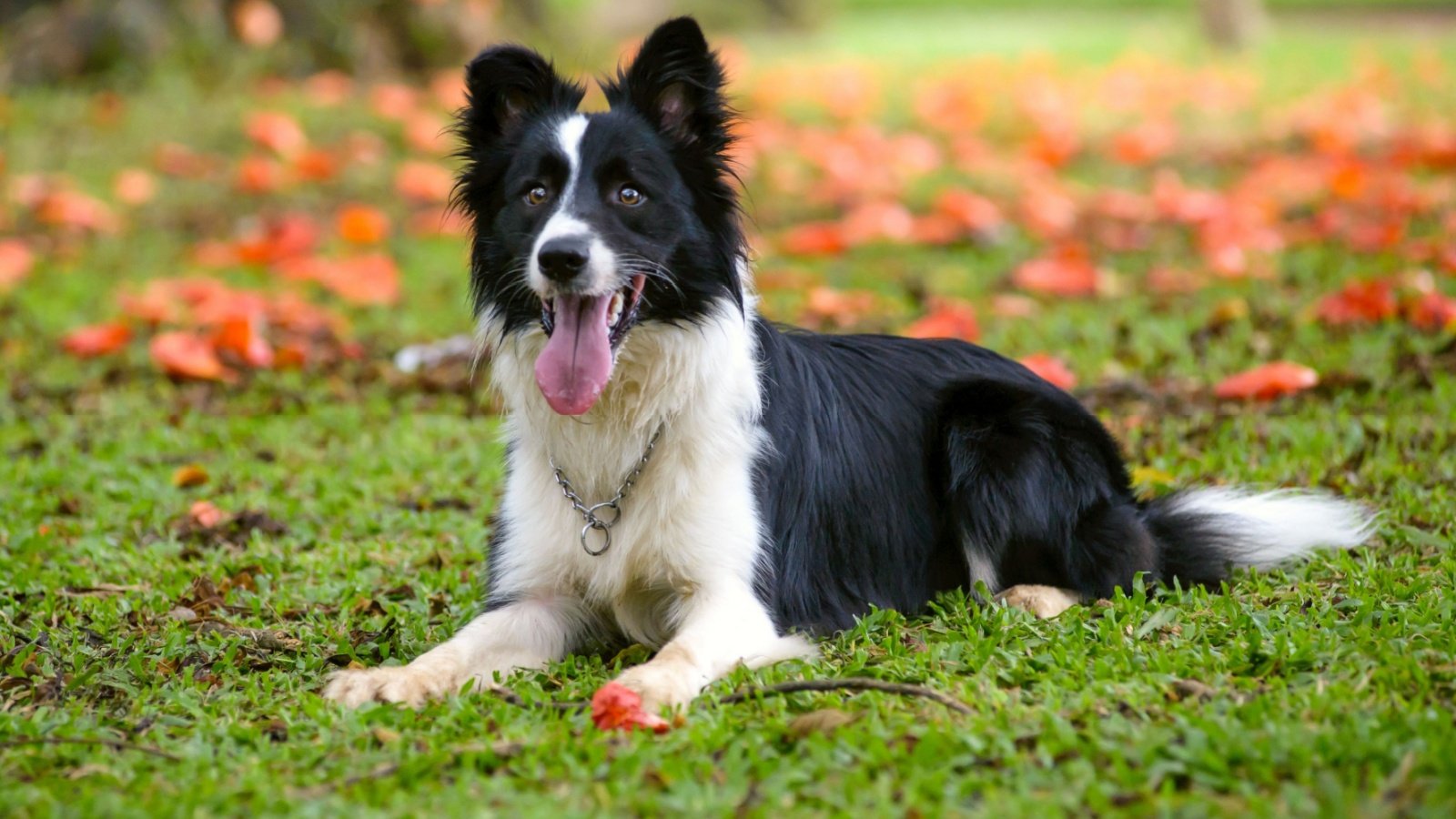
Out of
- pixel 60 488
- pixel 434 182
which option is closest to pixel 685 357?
pixel 60 488

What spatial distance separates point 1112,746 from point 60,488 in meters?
4.26

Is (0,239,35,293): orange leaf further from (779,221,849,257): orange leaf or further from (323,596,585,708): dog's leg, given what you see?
(323,596,585,708): dog's leg

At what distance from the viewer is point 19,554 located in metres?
4.80

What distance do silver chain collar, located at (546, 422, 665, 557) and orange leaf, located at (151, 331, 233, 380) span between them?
373cm

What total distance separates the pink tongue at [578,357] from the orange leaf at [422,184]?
7102 millimetres

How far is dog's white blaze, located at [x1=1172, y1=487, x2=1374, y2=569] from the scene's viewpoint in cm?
431

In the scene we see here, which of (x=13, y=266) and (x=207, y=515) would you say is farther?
(x=13, y=266)

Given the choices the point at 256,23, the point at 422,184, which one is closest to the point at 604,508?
the point at 422,184

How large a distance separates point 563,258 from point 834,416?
1074mm

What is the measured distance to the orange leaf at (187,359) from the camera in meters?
6.96

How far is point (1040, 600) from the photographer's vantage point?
13.2 ft

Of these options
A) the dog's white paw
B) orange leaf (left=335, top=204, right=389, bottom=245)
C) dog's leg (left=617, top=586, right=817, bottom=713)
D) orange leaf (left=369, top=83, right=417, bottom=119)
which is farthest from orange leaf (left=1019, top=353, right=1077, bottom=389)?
orange leaf (left=369, top=83, right=417, bottom=119)

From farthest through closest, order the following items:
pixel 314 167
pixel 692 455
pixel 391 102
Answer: pixel 391 102, pixel 314 167, pixel 692 455

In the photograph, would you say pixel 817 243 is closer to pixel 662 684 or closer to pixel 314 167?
pixel 314 167
